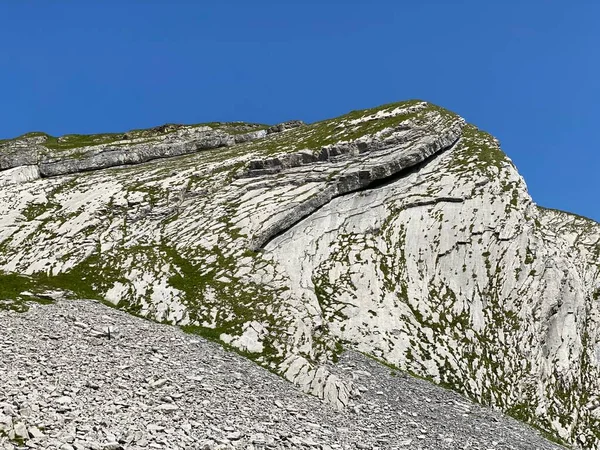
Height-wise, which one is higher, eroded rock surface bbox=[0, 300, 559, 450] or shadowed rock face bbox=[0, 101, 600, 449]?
shadowed rock face bbox=[0, 101, 600, 449]

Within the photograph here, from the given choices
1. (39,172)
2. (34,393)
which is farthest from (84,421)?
(39,172)

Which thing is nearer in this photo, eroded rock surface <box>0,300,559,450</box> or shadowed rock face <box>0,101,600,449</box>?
eroded rock surface <box>0,300,559,450</box>

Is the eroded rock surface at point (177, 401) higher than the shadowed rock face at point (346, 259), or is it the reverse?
the shadowed rock face at point (346, 259)

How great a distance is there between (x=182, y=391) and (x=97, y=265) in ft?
81.8

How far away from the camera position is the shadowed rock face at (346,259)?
37.4 m

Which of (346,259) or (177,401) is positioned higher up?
(346,259)

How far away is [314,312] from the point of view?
3847 centimetres

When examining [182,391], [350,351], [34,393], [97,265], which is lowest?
[34,393]

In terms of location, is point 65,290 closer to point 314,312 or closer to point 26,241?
point 26,241

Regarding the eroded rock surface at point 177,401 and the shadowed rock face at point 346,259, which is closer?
the eroded rock surface at point 177,401

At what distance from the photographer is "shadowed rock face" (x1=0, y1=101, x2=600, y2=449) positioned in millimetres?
37438

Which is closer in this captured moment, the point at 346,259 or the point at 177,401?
the point at 177,401

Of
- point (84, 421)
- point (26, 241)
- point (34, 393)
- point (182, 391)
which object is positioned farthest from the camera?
point (26, 241)

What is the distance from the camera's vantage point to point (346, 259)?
49.7m
